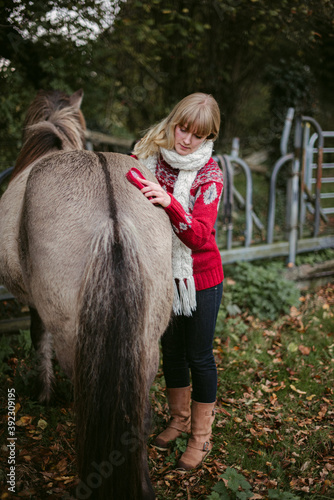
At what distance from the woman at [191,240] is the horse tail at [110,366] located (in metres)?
0.37

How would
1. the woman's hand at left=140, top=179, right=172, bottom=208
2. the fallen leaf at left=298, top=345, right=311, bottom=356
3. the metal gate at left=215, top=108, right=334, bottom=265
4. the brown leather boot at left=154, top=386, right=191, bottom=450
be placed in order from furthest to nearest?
1. the metal gate at left=215, top=108, right=334, bottom=265
2. the fallen leaf at left=298, top=345, right=311, bottom=356
3. the brown leather boot at left=154, top=386, right=191, bottom=450
4. the woman's hand at left=140, top=179, right=172, bottom=208

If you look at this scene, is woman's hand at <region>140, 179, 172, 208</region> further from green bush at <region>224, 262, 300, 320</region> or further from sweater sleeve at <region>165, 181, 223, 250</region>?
green bush at <region>224, 262, 300, 320</region>

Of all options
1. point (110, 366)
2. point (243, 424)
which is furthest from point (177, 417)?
point (110, 366)

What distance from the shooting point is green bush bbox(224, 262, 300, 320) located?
13.3 ft

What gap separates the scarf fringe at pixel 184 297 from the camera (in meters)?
1.93

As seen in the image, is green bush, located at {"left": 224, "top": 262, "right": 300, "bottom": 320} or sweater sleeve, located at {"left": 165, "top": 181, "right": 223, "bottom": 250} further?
green bush, located at {"left": 224, "top": 262, "right": 300, "bottom": 320}

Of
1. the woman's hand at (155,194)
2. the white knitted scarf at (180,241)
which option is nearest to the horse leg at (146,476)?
the white knitted scarf at (180,241)

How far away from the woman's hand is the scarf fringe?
0.48 metres

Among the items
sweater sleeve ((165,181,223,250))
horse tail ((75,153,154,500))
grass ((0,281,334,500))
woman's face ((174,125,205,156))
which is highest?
woman's face ((174,125,205,156))

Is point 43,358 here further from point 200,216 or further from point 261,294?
point 261,294

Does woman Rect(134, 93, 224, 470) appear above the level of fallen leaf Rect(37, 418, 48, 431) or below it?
above

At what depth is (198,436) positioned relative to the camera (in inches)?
88.2

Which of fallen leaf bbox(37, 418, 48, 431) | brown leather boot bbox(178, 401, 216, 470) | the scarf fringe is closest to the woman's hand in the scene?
the scarf fringe

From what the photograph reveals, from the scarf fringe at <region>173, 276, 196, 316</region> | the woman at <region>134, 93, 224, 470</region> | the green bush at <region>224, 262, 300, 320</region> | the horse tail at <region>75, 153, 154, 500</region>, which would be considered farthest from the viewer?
the green bush at <region>224, 262, 300, 320</region>
